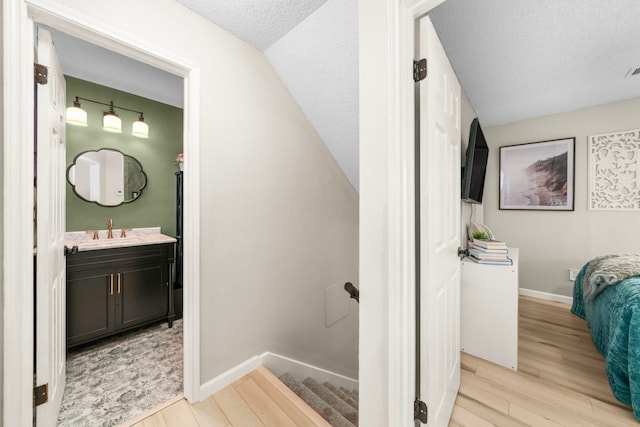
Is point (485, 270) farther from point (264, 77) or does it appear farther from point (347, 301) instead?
point (264, 77)

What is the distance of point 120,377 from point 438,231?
2354 millimetres

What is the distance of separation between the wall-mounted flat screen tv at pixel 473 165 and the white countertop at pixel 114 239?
2.78 metres

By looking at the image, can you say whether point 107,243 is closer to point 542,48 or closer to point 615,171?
point 542,48

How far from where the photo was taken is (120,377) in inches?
69.7

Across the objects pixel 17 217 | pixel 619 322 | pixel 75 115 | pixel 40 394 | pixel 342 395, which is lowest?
pixel 342 395

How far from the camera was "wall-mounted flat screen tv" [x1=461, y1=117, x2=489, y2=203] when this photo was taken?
6.41 feet

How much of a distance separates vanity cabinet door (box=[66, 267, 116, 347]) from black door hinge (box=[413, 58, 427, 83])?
2718mm

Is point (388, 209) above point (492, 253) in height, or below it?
above

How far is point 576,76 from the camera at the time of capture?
7.16 ft

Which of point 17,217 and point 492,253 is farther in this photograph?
point 492,253

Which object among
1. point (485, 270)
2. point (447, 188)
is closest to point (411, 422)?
point (447, 188)

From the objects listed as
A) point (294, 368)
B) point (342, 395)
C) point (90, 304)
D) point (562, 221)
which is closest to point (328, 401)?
point (342, 395)

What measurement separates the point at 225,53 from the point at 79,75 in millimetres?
1844

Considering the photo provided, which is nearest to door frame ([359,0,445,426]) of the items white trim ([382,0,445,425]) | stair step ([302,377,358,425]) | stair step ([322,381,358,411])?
white trim ([382,0,445,425])
